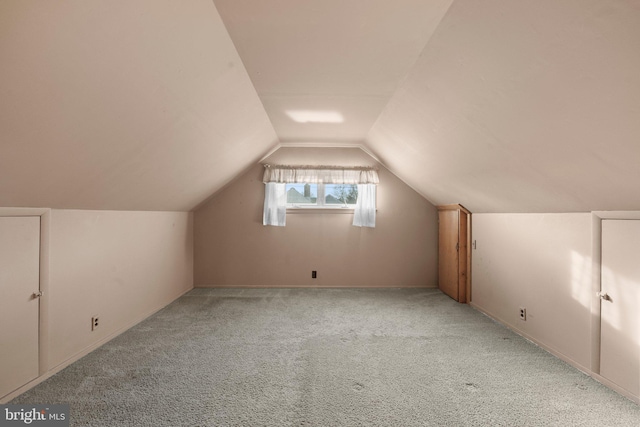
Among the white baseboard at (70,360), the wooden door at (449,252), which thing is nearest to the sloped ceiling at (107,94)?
the white baseboard at (70,360)

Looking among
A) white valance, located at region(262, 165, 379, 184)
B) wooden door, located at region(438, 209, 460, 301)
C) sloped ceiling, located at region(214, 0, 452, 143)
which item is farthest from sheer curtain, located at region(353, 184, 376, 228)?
sloped ceiling, located at region(214, 0, 452, 143)

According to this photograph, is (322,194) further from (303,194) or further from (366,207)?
(366,207)

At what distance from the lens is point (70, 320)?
2.29 meters

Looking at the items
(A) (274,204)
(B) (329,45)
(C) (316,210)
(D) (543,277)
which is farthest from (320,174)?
(D) (543,277)

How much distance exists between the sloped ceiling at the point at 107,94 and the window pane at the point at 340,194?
7.25ft

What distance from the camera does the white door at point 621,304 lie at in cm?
188

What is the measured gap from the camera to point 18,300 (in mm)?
1902

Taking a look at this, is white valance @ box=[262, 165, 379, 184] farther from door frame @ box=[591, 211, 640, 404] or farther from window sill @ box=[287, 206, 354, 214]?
door frame @ box=[591, 211, 640, 404]

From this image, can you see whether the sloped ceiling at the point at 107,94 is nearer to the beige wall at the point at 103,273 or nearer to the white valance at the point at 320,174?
the beige wall at the point at 103,273

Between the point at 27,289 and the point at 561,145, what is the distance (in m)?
3.20

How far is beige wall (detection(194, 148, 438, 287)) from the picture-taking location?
4.68m

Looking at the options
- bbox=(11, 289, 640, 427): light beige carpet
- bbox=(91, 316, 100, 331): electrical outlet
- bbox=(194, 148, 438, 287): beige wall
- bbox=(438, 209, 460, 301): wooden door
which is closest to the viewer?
bbox=(11, 289, 640, 427): light beige carpet

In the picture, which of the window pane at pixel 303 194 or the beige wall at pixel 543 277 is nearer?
the beige wall at pixel 543 277

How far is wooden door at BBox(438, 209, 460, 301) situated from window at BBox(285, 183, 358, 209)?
4.25ft
